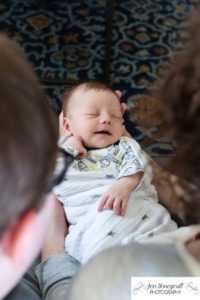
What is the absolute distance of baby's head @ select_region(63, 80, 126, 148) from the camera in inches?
54.6

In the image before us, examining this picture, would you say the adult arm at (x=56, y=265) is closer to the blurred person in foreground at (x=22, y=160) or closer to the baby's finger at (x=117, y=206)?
the baby's finger at (x=117, y=206)

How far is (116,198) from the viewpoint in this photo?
4.05ft

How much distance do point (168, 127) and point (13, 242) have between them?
9.2 inches

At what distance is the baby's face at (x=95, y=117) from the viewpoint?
A: 1385mm

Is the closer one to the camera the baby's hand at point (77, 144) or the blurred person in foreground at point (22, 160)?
the blurred person in foreground at point (22, 160)

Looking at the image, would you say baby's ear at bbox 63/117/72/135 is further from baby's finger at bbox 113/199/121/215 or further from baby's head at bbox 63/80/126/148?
baby's finger at bbox 113/199/121/215

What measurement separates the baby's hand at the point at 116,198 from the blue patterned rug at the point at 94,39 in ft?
2.27

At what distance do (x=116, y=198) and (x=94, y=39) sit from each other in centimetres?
132

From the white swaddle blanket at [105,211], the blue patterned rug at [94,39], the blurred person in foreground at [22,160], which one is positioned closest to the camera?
the blurred person in foreground at [22,160]

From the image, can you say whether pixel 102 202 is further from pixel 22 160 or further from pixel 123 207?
pixel 22 160

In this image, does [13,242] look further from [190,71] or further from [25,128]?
[190,71]

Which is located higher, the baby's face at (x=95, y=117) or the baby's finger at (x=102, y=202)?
the baby's face at (x=95, y=117)

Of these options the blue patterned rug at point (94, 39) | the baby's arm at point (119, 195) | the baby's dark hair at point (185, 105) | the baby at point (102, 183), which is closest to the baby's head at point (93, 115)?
the baby at point (102, 183)

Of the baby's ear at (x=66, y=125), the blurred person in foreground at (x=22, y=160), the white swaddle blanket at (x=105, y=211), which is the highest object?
the blurred person in foreground at (x=22, y=160)
